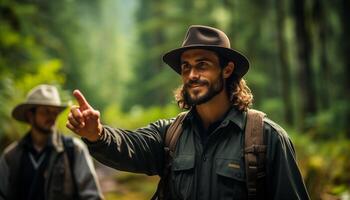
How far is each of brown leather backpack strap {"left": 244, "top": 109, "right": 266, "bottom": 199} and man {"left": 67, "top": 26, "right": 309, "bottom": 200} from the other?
4cm

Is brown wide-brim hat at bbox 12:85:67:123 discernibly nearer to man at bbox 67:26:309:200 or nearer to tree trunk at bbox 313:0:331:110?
man at bbox 67:26:309:200

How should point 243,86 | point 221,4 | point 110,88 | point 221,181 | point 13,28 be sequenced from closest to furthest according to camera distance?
point 221,181 < point 243,86 < point 13,28 < point 221,4 < point 110,88

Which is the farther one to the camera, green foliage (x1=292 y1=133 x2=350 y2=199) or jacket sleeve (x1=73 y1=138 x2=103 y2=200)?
green foliage (x1=292 y1=133 x2=350 y2=199)

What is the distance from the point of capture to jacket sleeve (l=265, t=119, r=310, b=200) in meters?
3.25

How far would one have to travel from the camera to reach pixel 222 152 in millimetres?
3420

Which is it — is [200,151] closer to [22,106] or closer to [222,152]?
[222,152]

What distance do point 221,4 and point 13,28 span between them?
9.09m

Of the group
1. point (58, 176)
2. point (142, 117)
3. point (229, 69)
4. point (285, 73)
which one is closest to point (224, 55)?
point (229, 69)

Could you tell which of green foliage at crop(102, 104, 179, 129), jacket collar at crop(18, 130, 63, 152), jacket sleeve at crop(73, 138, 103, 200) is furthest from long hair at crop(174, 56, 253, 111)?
green foliage at crop(102, 104, 179, 129)

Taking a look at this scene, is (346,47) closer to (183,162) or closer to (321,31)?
(321,31)

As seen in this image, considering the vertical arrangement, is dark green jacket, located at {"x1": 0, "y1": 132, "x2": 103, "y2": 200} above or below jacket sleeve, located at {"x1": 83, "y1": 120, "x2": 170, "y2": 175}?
below

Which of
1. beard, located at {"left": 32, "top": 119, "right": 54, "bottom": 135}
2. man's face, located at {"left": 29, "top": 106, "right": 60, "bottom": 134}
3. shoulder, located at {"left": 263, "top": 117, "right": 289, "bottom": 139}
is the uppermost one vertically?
shoulder, located at {"left": 263, "top": 117, "right": 289, "bottom": 139}

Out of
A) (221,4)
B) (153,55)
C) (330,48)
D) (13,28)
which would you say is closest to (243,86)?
(13,28)

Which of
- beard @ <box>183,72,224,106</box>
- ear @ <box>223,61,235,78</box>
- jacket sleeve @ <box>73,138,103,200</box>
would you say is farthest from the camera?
jacket sleeve @ <box>73,138,103,200</box>
